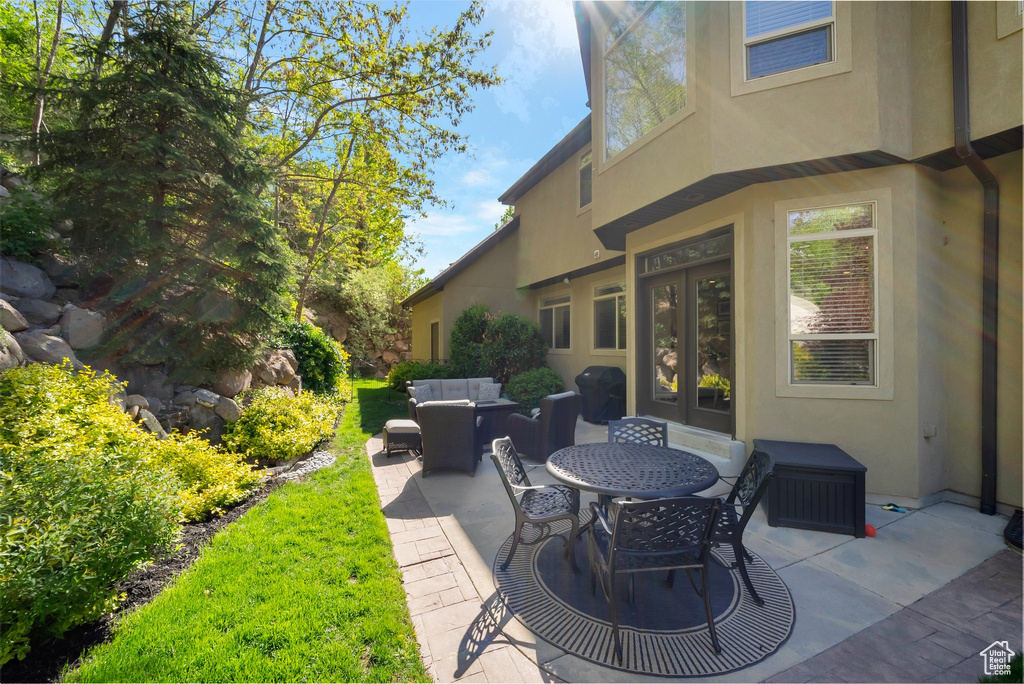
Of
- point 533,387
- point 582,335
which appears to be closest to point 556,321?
point 582,335

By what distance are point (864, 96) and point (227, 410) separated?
9077mm

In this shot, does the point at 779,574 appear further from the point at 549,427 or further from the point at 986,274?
the point at 986,274

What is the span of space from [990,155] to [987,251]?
1.02 metres

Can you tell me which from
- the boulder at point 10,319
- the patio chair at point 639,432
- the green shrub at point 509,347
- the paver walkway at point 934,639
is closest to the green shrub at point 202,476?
the boulder at point 10,319

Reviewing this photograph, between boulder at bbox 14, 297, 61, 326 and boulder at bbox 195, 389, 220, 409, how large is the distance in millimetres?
1778

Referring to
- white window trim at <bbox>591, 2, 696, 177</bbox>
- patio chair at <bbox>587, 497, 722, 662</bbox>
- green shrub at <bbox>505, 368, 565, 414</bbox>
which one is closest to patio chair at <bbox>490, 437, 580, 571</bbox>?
patio chair at <bbox>587, 497, 722, 662</bbox>

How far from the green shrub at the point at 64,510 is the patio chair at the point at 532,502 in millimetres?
2386

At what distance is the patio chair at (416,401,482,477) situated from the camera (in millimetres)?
5301

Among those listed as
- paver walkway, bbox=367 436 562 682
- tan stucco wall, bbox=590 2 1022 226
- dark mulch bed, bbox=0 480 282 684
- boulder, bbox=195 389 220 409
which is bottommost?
paver walkway, bbox=367 436 562 682

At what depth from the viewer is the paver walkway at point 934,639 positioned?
2.14 meters

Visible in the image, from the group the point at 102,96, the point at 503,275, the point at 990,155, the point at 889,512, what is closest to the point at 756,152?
the point at 990,155

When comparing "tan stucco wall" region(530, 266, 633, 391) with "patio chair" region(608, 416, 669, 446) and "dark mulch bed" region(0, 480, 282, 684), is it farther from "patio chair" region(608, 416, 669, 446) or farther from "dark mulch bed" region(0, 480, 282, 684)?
"dark mulch bed" region(0, 480, 282, 684)

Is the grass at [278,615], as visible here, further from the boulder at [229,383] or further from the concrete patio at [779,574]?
the boulder at [229,383]

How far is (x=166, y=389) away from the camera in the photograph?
568cm
